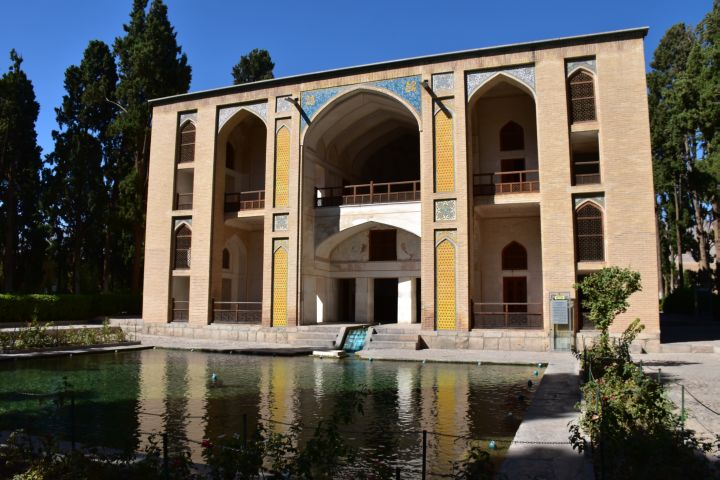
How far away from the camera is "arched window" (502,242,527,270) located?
62.8ft

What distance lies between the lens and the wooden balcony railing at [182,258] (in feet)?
66.6

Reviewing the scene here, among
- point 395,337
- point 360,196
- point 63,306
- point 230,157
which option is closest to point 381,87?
point 360,196

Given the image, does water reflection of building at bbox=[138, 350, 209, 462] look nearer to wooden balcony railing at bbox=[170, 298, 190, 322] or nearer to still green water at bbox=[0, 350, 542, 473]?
still green water at bbox=[0, 350, 542, 473]

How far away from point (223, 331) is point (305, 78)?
9.02 meters

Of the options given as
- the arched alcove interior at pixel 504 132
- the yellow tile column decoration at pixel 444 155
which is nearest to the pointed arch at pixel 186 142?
the yellow tile column decoration at pixel 444 155

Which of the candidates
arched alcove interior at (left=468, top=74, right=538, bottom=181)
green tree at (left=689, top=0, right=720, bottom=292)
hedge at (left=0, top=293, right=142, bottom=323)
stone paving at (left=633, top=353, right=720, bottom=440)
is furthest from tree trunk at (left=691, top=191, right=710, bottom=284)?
hedge at (left=0, top=293, right=142, bottom=323)

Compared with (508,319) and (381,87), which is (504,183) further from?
(381,87)

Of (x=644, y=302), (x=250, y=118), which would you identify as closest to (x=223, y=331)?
(x=250, y=118)

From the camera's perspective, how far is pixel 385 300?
74.4ft

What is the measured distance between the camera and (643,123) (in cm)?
1516

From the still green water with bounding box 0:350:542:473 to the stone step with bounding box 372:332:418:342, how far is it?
2656 millimetres

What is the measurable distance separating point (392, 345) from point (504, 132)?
8850 millimetres

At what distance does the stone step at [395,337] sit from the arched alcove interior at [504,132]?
6.57 meters

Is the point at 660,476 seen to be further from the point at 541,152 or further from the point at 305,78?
the point at 305,78
